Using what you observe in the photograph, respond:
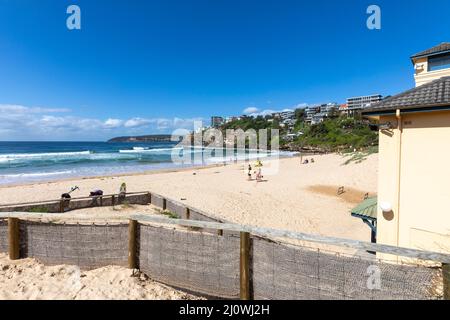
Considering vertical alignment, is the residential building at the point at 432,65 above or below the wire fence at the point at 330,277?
above

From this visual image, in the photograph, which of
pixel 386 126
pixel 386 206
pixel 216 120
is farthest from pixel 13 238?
pixel 216 120

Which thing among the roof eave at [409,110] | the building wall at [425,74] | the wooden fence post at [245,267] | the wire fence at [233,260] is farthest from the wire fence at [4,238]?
the building wall at [425,74]

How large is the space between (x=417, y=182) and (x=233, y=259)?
133 inches

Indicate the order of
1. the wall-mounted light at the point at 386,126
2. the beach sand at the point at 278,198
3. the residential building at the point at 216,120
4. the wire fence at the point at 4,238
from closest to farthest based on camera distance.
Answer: the wire fence at the point at 4,238, the wall-mounted light at the point at 386,126, the beach sand at the point at 278,198, the residential building at the point at 216,120

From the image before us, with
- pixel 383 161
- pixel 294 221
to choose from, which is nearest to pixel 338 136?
pixel 294 221

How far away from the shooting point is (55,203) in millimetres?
9086

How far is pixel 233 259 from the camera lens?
3205mm

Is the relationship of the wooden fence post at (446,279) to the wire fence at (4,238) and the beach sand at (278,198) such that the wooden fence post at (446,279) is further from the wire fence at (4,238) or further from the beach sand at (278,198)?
the wire fence at (4,238)

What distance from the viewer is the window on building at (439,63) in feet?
17.9

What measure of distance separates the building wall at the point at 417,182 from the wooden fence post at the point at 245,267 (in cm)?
297

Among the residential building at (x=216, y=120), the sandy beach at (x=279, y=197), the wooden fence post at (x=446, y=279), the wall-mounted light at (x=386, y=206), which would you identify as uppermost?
the residential building at (x=216, y=120)

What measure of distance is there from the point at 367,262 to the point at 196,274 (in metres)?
2.07

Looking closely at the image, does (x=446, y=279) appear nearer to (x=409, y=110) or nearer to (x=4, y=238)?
(x=409, y=110)
